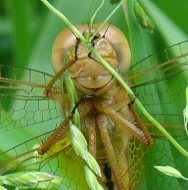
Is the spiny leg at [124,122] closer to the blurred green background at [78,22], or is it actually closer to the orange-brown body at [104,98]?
the orange-brown body at [104,98]

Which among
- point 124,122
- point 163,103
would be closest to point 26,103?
point 124,122

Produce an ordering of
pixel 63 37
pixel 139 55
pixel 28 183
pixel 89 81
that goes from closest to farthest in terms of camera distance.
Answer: pixel 28 183
pixel 89 81
pixel 63 37
pixel 139 55

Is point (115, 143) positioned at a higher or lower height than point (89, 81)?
lower

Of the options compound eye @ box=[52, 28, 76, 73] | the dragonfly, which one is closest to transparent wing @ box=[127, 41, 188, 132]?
the dragonfly

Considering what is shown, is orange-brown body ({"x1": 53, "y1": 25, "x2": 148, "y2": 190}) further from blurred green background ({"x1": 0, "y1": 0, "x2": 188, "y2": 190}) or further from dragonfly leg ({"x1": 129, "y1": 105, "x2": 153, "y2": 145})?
blurred green background ({"x1": 0, "y1": 0, "x2": 188, "y2": 190})

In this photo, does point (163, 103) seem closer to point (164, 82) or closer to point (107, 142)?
point (164, 82)

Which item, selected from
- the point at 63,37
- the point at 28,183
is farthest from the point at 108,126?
the point at 28,183

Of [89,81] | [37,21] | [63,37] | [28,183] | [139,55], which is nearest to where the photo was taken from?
[28,183]

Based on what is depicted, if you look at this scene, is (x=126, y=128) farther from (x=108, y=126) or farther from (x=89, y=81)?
(x=89, y=81)
